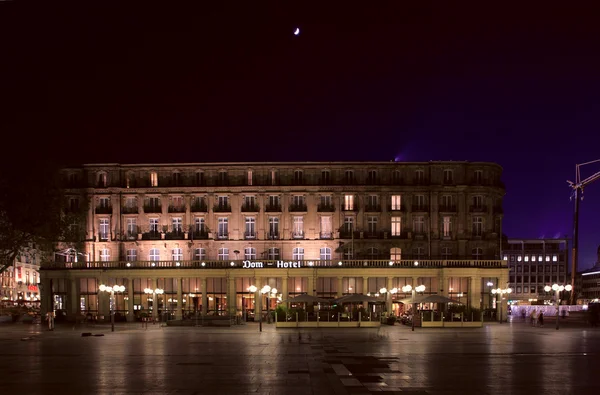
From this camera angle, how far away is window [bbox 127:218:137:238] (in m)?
85.7

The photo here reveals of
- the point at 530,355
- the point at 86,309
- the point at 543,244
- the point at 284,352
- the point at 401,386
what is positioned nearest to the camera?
the point at 401,386

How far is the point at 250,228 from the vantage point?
85375 millimetres

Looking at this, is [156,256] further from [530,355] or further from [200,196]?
[530,355]

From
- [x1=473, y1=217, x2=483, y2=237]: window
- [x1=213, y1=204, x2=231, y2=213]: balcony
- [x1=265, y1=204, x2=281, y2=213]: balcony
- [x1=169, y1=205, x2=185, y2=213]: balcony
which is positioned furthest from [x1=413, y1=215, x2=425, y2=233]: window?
[x1=169, y1=205, x2=185, y2=213]: balcony

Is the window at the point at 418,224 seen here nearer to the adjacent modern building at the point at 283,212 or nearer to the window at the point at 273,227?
the adjacent modern building at the point at 283,212

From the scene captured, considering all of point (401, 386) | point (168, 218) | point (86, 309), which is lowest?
point (86, 309)

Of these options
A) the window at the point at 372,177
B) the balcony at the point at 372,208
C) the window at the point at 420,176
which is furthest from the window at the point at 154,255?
the window at the point at 420,176

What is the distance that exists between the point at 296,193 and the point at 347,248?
10.4 m

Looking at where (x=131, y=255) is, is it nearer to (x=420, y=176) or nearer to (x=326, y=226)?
(x=326, y=226)

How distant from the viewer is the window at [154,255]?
280 feet

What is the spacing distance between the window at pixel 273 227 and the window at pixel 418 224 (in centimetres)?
1908

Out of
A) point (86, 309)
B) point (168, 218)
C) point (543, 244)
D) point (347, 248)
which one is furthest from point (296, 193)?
point (543, 244)

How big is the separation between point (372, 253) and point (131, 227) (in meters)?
33.9

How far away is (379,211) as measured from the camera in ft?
279
